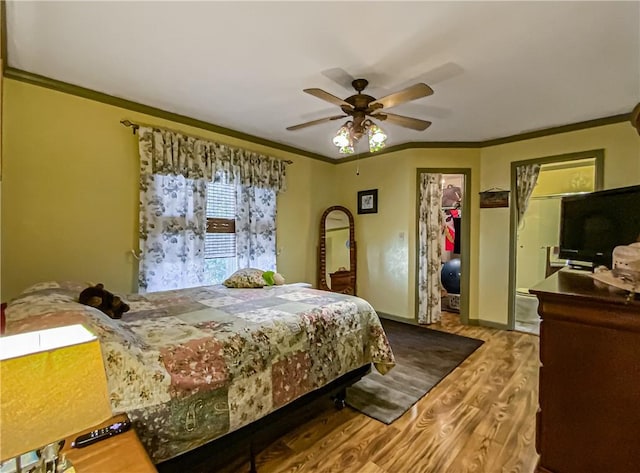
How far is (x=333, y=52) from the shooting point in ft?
6.49

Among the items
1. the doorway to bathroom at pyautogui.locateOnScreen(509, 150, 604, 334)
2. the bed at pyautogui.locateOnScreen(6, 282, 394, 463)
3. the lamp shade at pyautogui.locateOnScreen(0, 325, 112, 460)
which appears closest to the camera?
the lamp shade at pyautogui.locateOnScreen(0, 325, 112, 460)

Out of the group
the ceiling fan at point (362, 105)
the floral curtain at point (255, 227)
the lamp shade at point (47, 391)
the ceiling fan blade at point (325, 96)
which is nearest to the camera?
the lamp shade at point (47, 391)

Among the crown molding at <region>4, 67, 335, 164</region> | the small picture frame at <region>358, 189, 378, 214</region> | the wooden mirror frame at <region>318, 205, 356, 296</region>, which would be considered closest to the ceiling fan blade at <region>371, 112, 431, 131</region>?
the crown molding at <region>4, 67, 335, 164</region>

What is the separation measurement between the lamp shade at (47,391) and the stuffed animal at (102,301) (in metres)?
1.32

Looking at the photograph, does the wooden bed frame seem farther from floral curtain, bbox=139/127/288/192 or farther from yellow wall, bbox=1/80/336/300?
floral curtain, bbox=139/127/288/192

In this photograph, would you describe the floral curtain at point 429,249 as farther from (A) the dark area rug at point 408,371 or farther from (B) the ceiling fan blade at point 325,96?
(B) the ceiling fan blade at point 325,96

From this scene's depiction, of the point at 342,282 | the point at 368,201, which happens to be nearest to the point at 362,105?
the point at 368,201

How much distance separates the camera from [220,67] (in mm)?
2184

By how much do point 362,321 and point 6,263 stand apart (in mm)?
2676

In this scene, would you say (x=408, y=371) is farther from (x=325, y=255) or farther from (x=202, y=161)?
(x=202, y=161)

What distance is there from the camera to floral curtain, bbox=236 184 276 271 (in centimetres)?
356

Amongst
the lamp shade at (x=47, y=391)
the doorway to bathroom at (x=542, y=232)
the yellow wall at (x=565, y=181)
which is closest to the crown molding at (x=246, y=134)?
the doorway to bathroom at (x=542, y=232)

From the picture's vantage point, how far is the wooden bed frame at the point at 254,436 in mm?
1375

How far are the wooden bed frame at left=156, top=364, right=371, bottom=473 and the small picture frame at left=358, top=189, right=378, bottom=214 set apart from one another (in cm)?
263
